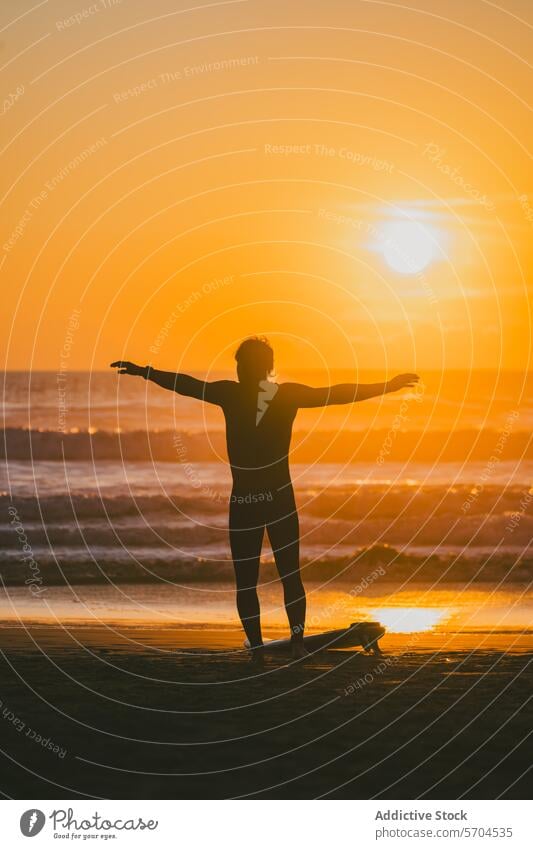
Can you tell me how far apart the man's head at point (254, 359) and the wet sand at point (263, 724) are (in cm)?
297

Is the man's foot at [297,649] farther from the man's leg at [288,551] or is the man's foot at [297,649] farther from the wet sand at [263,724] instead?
the man's leg at [288,551]

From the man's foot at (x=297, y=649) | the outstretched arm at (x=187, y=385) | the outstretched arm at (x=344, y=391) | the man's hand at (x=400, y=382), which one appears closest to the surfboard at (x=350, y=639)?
the man's foot at (x=297, y=649)

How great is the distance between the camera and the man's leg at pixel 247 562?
43.9 ft

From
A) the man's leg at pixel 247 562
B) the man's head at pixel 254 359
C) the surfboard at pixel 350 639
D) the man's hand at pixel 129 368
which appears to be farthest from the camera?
the surfboard at pixel 350 639

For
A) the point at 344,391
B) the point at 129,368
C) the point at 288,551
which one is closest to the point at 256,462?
the point at 288,551

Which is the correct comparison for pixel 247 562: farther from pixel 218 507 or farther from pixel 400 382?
pixel 218 507

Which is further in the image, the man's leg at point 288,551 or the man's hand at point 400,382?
the man's leg at point 288,551

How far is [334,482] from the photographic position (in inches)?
1547

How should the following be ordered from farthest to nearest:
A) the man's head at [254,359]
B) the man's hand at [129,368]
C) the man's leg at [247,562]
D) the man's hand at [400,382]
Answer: the man's head at [254,359]
the man's leg at [247,562]
the man's hand at [129,368]
the man's hand at [400,382]

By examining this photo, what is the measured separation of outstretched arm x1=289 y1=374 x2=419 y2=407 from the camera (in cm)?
1292

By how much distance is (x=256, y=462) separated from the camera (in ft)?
44.2

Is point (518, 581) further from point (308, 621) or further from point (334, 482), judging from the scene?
point (334, 482)

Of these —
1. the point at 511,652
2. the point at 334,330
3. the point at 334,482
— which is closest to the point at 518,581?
the point at 511,652
